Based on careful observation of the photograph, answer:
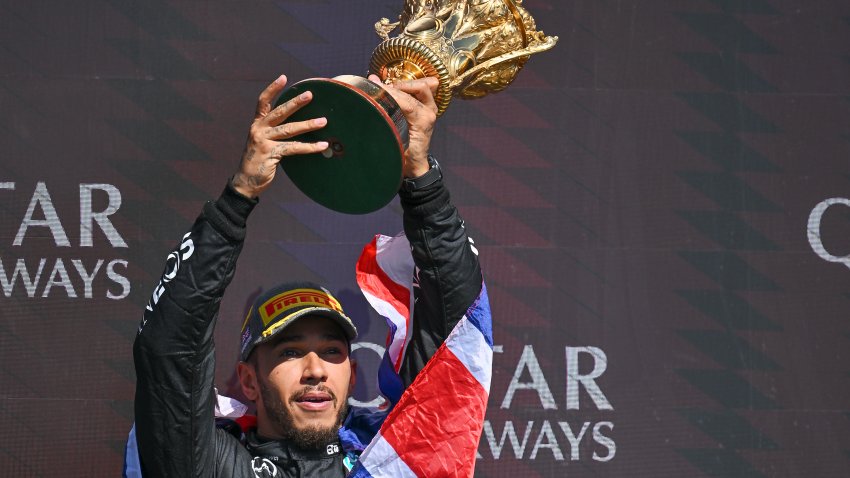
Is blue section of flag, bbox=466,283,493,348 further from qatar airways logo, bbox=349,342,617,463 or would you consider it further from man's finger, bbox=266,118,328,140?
qatar airways logo, bbox=349,342,617,463

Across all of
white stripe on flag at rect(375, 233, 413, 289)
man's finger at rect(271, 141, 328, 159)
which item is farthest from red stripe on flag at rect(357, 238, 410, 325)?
man's finger at rect(271, 141, 328, 159)

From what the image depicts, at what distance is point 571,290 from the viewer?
288 centimetres

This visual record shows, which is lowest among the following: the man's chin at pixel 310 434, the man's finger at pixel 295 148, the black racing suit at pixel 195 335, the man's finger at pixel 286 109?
the man's chin at pixel 310 434

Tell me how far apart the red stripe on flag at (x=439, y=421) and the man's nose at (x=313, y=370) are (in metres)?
0.16

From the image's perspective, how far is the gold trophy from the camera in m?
1.91

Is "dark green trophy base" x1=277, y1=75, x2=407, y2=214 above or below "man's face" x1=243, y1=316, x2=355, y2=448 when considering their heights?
above

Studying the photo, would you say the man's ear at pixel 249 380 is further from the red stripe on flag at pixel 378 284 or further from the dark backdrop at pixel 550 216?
the dark backdrop at pixel 550 216

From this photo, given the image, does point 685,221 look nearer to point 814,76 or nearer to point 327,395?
point 814,76

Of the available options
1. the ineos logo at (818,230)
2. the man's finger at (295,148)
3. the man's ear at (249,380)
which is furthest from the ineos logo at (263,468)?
the ineos logo at (818,230)

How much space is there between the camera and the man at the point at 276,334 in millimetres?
1920

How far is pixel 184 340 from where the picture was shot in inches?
75.7

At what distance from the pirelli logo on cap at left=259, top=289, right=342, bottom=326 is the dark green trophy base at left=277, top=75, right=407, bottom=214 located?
0.30 m

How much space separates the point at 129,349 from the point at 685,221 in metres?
1.46

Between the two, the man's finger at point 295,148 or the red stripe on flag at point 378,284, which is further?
the red stripe on flag at point 378,284
